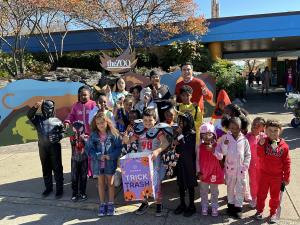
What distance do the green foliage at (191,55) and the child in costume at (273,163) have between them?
14.8 metres

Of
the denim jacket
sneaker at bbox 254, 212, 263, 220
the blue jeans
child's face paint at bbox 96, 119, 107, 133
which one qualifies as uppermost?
the blue jeans

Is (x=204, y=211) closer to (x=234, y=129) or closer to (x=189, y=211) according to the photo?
(x=189, y=211)

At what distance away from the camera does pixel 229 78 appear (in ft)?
48.6

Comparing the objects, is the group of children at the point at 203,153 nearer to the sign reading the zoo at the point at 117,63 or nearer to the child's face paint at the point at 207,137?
the child's face paint at the point at 207,137

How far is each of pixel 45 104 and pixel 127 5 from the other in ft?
46.1

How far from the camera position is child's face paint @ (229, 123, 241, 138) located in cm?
448

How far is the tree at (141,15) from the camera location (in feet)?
61.1

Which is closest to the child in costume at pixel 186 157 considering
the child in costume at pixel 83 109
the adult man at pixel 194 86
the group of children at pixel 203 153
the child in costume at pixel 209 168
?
the group of children at pixel 203 153

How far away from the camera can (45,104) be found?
5.54 meters

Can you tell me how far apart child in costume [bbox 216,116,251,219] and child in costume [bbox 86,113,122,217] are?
135cm

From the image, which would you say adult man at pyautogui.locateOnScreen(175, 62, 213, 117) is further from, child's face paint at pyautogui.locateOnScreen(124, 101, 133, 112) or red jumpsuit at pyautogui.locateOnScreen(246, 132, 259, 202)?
red jumpsuit at pyautogui.locateOnScreen(246, 132, 259, 202)

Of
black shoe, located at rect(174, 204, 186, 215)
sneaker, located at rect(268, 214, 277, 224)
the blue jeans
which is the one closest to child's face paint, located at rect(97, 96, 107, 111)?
black shoe, located at rect(174, 204, 186, 215)

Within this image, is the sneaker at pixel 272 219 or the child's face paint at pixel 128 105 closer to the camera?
the sneaker at pixel 272 219

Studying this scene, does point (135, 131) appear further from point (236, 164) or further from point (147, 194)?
point (236, 164)
